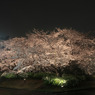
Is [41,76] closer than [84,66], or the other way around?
[84,66]

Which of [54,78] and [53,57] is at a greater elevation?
[53,57]

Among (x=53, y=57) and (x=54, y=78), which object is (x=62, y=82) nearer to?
(x=54, y=78)

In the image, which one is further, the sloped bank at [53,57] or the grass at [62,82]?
the sloped bank at [53,57]

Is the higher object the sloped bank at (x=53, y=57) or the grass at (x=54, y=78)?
the sloped bank at (x=53, y=57)

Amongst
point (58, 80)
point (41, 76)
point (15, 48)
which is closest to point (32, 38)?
point (15, 48)

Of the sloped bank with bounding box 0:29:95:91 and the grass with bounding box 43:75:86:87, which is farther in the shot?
the sloped bank with bounding box 0:29:95:91

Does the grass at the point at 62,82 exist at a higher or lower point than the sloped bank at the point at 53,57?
lower

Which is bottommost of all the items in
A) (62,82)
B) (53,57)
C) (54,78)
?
(62,82)

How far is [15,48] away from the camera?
1434cm

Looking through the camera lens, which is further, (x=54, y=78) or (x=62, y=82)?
(x=54, y=78)

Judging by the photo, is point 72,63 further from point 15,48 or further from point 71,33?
point 15,48

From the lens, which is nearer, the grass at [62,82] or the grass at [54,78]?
the grass at [62,82]

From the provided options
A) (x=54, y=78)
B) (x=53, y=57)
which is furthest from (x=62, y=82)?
(x=53, y=57)

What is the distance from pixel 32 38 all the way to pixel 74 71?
5689 millimetres
